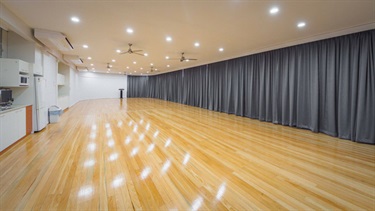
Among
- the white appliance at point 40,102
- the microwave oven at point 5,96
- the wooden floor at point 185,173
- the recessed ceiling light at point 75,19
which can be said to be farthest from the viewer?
the white appliance at point 40,102

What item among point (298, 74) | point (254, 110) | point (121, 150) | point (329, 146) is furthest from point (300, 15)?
point (121, 150)

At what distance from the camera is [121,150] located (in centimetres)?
327

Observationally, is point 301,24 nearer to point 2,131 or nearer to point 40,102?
point 2,131

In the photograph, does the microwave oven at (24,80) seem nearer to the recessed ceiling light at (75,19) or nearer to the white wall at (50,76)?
the white wall at (50,76)

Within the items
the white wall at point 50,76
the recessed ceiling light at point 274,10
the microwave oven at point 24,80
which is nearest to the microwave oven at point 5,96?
the microwave oven at point 24,80

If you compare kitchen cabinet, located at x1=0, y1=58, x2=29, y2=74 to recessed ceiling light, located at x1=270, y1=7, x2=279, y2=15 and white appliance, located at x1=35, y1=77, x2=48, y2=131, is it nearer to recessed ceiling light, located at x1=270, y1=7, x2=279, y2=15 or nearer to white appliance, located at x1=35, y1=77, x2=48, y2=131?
white appliance, located at x1=35, y1=77, x2=48, y2=131

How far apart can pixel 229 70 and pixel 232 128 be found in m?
3.78

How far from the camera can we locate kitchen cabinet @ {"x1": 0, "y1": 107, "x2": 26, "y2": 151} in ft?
10.1

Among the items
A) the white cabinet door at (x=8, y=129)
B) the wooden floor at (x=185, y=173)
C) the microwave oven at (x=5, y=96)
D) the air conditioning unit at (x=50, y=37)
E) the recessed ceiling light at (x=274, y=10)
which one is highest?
the recessed ceiling light at (x=274, y=10)

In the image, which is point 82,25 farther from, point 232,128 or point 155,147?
point 232,128

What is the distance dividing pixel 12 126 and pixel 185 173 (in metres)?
3.78

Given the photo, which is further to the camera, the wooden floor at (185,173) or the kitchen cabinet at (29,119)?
the kitchen cabinet at (29,119)

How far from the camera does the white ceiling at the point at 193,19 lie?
9.72 ft

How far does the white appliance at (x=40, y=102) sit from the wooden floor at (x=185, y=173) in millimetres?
610
